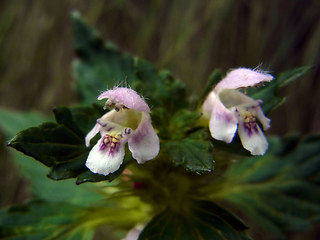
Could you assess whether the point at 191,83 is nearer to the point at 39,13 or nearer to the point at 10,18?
the point at 39,13

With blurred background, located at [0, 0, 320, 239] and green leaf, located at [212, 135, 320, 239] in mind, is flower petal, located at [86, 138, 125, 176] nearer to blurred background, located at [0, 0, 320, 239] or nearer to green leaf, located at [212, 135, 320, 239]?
green leaf, located at [212, 135, 320, 239]

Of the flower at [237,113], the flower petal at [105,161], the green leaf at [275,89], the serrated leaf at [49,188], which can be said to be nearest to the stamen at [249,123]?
the flower at [237,113]

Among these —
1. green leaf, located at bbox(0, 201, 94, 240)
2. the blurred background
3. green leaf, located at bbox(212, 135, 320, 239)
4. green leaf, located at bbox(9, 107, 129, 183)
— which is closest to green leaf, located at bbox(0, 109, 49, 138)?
the blurred background

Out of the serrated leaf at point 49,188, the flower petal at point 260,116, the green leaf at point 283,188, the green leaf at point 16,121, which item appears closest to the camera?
the flower petal at point 260,116

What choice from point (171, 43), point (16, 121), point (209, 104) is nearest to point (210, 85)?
point (209, 104)

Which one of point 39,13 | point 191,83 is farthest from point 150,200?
point 39,13

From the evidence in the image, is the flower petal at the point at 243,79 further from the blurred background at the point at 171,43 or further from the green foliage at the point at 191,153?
the blurred background at the point at 171,43
